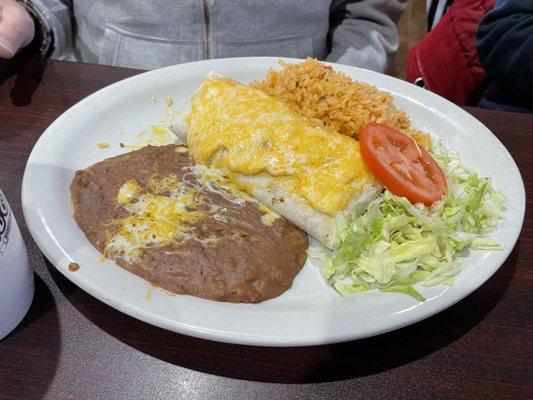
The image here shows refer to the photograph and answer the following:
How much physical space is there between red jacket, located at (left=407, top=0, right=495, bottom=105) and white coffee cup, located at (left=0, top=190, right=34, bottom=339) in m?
2.05

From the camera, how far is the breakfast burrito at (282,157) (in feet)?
4.61

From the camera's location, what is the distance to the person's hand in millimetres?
1788

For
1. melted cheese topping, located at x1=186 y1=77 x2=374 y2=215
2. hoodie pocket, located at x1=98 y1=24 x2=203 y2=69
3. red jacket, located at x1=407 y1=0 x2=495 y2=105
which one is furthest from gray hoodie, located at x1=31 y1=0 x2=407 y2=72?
melted cheese topping, located at x1=186 y1=77 x2=374 y2=215

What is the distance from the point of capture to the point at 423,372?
44.2 inches

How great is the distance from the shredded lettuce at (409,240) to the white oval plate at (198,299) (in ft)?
0.12

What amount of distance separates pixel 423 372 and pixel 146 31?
5.63 feet

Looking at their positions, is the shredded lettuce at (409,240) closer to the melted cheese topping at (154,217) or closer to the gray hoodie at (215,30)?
the melted cheese topping at (154,217)

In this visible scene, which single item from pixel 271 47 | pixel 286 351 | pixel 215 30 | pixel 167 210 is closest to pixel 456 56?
pixel 271 47

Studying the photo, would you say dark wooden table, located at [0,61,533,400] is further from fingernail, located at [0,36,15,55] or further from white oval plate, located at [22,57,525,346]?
fingernail, located at [0,36,15,55]

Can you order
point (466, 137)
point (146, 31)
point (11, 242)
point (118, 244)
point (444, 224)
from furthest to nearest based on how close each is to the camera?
point (146, 31) < point (466, 137) < point (444, 224) < point (118, 244) < point (11, 242)

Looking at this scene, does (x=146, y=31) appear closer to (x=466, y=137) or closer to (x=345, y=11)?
(x=345, y=11)

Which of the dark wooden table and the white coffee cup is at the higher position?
the white coffee cup

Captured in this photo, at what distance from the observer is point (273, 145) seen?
1.49 metres

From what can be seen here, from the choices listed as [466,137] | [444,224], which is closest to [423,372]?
[444,224]
